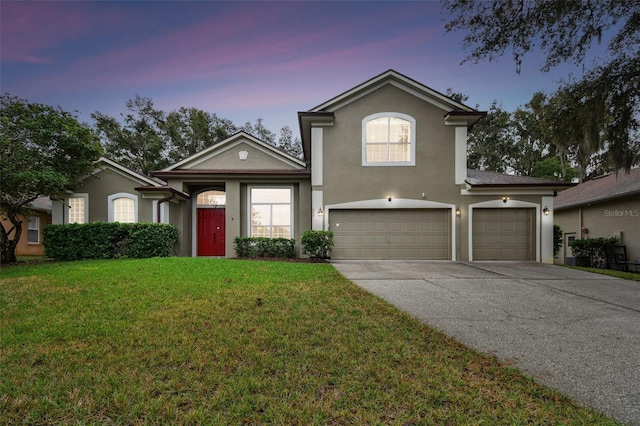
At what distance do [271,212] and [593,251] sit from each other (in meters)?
14.4

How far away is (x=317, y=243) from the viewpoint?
35.0 feet

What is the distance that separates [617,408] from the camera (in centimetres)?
219

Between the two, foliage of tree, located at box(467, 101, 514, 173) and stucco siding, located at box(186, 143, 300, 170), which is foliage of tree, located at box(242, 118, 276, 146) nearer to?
stucco siding, located at box(186, 143, 300, 170)

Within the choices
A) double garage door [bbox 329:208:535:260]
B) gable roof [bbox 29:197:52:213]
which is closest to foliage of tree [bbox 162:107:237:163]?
gable roof [bbox 29:197:52:213]

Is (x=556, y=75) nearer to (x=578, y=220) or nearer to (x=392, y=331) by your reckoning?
(x=392, y=331)

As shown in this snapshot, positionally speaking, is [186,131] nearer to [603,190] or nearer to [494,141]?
[494,141]

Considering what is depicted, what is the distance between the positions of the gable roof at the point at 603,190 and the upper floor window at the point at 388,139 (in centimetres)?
804

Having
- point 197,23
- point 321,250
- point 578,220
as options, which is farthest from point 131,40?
point 578,220

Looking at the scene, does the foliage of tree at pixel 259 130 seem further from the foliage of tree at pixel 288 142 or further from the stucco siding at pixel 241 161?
the stucco siding at pixel 241 161

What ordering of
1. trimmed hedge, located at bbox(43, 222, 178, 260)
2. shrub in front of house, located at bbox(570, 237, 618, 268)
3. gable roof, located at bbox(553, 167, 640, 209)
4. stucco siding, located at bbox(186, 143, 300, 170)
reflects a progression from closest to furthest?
trimmed hedge, located at bbox(43, 222, 178, 260)
gable roof, located at bbox(553, 167, 640, 209)
shrub in front of house, located at bbox(570, 237, 618, 268)
stucco siding, located at bbox(186, 143, 300, 170)

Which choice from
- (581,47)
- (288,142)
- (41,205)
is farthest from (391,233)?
(288,142)

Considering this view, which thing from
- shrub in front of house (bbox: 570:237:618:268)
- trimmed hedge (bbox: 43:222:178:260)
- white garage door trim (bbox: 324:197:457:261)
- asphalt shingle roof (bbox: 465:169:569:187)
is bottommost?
shrub in front of house (bbox: 570:237:618:268)

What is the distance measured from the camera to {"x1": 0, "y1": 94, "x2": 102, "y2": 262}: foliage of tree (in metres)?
9.35

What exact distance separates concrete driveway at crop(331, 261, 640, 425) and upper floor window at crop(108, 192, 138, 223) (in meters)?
9.49
